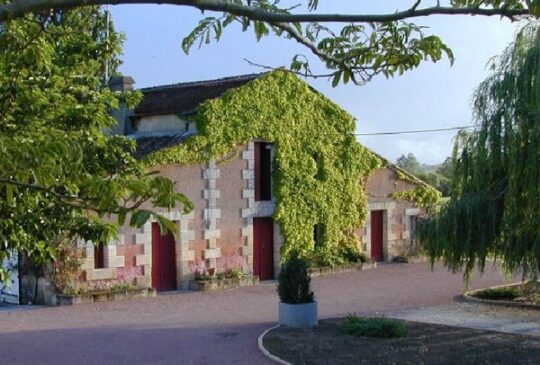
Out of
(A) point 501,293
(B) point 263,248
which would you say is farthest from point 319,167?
(A) point 501,293

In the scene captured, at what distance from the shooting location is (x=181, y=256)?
69.4ft

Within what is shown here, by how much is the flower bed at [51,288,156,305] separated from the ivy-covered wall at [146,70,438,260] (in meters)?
3.38

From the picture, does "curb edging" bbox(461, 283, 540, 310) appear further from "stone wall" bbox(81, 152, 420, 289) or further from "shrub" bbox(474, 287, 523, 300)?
"stone wall" bbox(81, 152, 420, 289)

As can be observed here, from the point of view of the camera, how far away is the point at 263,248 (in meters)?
23.7

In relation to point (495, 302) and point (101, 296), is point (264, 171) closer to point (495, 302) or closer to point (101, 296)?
point (101, 296)

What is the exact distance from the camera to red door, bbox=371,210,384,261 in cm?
2752

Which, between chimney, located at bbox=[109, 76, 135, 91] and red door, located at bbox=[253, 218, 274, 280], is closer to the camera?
red door, located at bbox=[253, 218, 274, 280]

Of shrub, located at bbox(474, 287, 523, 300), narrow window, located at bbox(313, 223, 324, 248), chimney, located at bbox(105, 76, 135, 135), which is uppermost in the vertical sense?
chimney, located at bbox(105, 76, 135, 135)

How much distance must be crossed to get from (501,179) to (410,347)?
4.55 metres

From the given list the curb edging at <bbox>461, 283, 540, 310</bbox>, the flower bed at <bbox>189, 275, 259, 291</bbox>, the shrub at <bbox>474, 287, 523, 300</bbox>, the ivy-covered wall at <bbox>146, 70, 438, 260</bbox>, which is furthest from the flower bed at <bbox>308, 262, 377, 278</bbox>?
the shrub at <bbox>474, 287, 523, 300</bbox>

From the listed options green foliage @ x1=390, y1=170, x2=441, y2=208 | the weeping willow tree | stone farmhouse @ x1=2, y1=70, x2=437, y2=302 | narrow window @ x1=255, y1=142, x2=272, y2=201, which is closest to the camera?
the weeping willow tree

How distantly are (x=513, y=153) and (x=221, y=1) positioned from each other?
12.0m

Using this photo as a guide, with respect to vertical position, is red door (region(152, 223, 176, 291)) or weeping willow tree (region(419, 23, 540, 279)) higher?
weeping willow tree (region(419, 23, 540, 279))

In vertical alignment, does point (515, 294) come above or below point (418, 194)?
below
